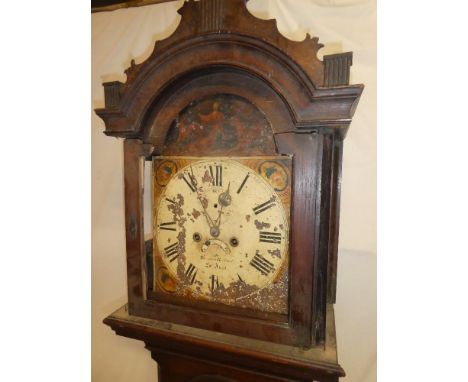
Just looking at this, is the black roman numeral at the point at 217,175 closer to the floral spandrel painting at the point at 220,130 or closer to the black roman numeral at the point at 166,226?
the floral spandrel painting at the point at 220,130

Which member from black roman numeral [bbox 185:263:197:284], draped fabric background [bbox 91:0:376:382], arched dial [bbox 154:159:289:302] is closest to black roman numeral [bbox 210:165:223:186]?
arched dial [bbox 154:159:289:302]

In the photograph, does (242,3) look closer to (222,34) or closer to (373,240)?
(222,34)

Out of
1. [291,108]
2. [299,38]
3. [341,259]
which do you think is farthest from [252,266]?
[299,38]

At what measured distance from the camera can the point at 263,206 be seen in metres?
0.77

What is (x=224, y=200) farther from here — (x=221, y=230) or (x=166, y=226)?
(x=166, y=226)

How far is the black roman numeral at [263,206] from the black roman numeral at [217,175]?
0.12 m

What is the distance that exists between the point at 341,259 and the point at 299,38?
907mm

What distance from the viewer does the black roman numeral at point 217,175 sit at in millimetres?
799

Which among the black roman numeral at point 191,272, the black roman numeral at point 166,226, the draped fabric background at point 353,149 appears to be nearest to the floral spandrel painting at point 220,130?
the black roman numeral at point 166,226

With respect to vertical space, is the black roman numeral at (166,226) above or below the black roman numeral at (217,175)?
below

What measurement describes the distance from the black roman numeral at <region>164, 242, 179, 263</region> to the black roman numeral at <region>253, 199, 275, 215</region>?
26 centimetres

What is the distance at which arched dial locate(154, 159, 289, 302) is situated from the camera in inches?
30.1

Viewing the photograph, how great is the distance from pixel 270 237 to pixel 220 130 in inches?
12.8

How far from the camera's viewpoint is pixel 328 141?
2.34 feet
